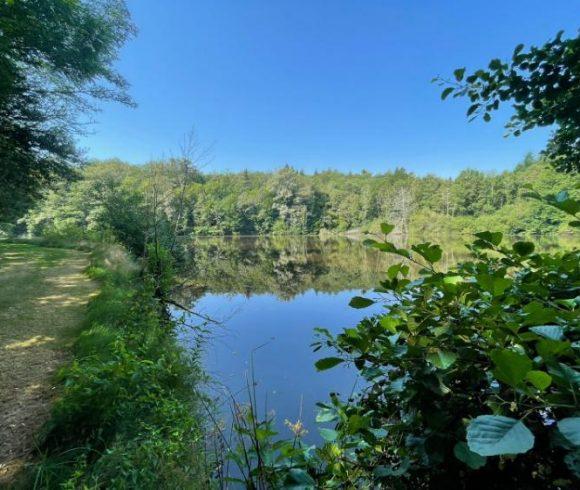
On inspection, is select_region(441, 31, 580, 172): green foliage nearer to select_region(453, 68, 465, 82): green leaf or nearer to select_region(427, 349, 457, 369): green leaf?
select_region(453, 68, 465, 82): green leaf

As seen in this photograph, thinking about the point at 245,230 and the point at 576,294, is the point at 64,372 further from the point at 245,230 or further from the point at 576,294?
the point at 245,230

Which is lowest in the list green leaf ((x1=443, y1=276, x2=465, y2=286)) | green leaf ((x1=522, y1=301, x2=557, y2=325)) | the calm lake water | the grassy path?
the calm lake water

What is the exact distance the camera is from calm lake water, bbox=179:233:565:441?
520 centimetres

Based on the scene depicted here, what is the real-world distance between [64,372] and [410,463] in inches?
152

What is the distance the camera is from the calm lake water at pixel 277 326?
5195 millimetres

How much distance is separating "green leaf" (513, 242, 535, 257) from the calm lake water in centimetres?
83

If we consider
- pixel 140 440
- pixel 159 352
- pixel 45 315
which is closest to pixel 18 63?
pixel 45 315

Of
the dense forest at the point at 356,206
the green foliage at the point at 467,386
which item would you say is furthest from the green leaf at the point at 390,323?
the dense forest at the point at 356,206

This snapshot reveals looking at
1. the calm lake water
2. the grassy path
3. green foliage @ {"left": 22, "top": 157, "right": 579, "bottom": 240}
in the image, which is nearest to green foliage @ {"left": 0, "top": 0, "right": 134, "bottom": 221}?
the grassy path

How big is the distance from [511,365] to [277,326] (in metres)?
8.83

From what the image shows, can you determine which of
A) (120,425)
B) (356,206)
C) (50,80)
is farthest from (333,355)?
(356,206)

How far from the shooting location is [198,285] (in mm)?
13781

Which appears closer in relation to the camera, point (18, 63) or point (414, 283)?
point (414, 283)

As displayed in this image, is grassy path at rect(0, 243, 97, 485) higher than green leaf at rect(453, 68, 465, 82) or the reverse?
the reverse
